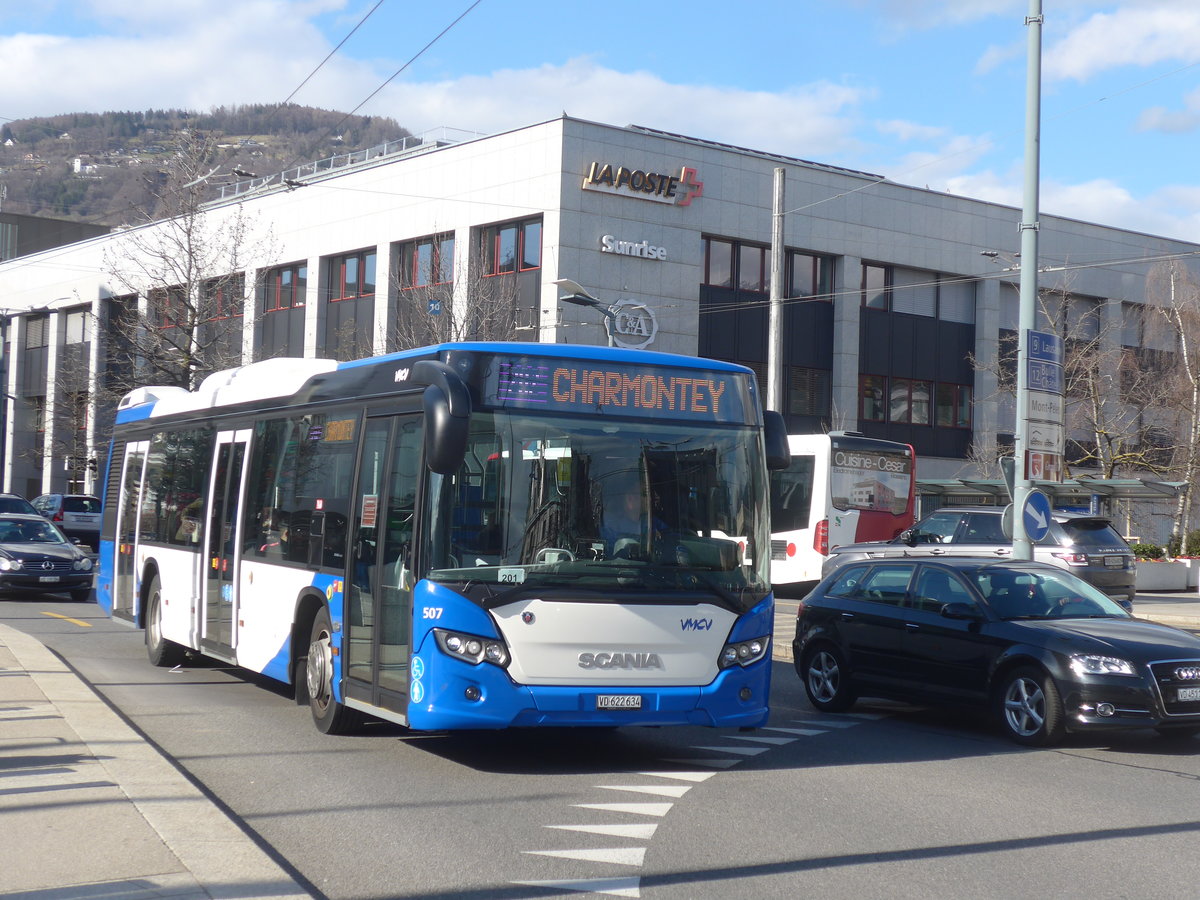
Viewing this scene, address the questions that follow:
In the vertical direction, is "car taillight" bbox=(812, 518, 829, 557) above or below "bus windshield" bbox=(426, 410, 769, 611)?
below

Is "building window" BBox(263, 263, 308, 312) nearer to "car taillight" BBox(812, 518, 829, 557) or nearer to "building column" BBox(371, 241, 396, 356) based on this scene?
"building column" BBox(371, 241, 396, 356)

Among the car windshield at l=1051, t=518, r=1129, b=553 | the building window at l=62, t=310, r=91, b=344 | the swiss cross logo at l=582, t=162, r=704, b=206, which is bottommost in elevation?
the car windshield at l=1051, t=518, r=1129, b=553

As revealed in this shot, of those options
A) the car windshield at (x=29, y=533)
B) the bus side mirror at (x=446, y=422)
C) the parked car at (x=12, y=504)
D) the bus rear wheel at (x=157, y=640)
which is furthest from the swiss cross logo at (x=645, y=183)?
the bus side mirror at (x=446, y=422)

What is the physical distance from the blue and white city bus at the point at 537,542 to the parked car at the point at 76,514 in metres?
34.5

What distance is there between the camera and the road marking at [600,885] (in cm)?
628

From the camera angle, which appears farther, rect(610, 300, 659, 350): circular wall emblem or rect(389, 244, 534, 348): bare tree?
rect(610, 300, 659, 350): circular wall emblem

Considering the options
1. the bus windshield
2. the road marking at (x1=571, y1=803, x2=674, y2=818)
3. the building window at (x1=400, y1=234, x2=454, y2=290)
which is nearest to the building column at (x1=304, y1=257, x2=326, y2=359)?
the building window at (x1=400, y1=234, x2=454, y2=290)

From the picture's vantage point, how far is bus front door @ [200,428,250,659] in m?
12.8

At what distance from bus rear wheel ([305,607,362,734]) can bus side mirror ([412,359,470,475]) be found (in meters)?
2.31

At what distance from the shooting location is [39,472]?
67062 mm

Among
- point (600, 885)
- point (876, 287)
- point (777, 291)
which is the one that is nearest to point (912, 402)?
point (876, 287)

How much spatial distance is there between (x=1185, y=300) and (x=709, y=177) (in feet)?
50.3

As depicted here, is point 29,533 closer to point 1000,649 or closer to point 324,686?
point 324,686

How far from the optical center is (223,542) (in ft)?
42.7
